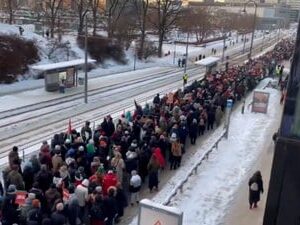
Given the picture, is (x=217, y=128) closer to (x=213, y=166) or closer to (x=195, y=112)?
(x=195, y=112)

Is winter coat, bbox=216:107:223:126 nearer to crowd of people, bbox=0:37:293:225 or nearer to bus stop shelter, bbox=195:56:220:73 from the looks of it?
crowd of people, bbox=0:37:293:225

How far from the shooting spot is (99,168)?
1208cm

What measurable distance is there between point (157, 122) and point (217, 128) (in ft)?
18.1

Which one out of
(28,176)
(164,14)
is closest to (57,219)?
(28,176)

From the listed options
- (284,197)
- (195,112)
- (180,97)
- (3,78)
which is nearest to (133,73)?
(3,78)

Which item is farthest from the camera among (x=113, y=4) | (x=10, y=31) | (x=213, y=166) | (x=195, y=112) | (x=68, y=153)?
(x=113, y=4)

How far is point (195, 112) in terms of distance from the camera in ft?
64.4

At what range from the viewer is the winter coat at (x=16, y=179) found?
37.9ft

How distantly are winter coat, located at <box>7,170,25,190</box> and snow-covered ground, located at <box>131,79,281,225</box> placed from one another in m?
2.94

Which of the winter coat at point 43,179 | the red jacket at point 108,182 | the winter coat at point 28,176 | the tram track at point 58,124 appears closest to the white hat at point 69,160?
the winter coat at point 28,176

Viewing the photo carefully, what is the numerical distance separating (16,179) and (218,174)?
7.21 meters

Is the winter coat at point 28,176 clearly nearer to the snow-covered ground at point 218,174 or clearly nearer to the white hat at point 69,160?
the white hat at point 69,160

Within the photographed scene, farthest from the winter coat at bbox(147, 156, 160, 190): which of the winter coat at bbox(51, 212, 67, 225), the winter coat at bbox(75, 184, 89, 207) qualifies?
the winter coat at bbox(51, 212, 67, 225)

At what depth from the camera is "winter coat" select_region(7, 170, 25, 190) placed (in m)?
11.5
